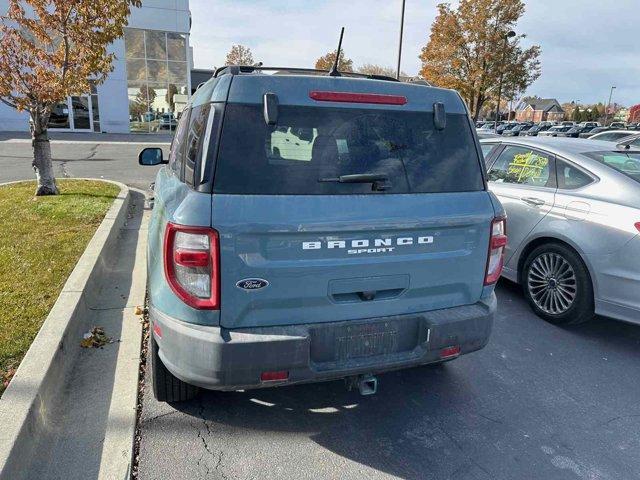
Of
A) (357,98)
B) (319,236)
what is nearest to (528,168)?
(357,98)

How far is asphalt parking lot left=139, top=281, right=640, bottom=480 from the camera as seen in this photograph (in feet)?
8.23

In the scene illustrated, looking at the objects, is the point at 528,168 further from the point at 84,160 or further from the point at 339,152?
the point at 84,160

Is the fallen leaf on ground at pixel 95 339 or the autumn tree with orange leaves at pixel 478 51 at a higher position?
the autumn tree with orange leaves at pixel 478 51

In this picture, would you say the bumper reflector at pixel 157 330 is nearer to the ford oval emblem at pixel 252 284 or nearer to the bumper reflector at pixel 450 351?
the ford oval emblem at pixel 252 284

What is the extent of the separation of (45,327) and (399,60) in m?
20.7

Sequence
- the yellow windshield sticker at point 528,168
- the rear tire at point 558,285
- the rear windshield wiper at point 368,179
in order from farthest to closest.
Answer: the yellow windshield sticker at point 528,168, the rear tire at point 558,285, the rear windshield wiper at point 368,179

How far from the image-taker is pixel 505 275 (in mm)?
4926

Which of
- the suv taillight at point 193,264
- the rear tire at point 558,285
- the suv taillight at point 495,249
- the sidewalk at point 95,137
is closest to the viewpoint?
the suv taillight at point 193,264

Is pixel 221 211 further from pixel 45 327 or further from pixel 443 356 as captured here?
pixel 45 327

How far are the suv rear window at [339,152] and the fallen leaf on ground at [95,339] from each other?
2.24m

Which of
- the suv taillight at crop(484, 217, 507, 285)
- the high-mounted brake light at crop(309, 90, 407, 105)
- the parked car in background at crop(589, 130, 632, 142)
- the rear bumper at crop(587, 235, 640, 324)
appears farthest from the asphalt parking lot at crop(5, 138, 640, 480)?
the parked car in background at crop(589, 130, 632, 142)

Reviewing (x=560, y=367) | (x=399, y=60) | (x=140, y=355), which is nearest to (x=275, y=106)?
(x=140, y=355)

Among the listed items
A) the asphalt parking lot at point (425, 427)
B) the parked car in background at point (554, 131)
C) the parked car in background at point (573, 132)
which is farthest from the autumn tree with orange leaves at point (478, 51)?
the asphalt parking lot at point (425, 427)

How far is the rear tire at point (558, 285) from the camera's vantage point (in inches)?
159
